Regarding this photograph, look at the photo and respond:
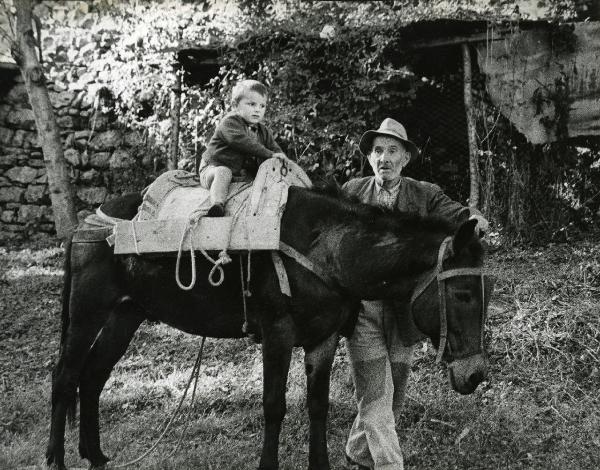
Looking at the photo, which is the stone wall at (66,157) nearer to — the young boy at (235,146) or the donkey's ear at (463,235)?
the young boy at (235,146)

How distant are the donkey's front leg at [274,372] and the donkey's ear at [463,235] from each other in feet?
3.14

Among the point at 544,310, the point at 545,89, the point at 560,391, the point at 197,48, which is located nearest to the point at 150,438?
the point at 560,391

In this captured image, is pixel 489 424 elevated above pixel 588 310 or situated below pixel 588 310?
below

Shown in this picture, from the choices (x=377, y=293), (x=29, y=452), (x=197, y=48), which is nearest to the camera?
(x=377, y=293)

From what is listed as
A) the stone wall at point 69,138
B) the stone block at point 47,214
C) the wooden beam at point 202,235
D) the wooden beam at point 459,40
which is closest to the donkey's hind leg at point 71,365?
the wooden beam at point 202,235

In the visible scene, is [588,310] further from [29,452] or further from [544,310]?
[29,452]

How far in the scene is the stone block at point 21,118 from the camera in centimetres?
1124

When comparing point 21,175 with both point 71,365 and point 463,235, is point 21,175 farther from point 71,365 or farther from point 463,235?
point 463,235

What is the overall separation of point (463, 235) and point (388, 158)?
0.97m

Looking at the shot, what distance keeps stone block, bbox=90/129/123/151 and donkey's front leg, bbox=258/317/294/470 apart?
837 cm

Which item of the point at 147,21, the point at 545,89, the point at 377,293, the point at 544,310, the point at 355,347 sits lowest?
the point at 544,310

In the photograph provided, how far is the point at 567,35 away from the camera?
322 inches

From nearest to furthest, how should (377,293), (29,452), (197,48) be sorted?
(377,293) → (29,452) → (197,48)

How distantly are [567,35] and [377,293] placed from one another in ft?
21.4
